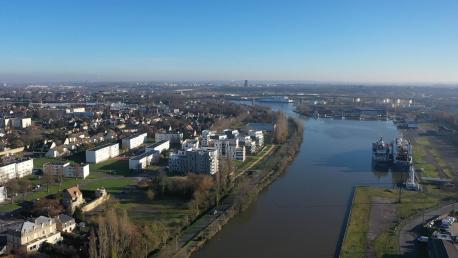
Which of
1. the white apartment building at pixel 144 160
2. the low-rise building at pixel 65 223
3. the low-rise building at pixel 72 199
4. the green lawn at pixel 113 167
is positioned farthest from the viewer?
the white apartment building at pixel 144 160

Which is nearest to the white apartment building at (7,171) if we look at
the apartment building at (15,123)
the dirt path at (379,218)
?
the dirt path at (379,218)

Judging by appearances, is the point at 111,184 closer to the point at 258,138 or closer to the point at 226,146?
the point at 226,146

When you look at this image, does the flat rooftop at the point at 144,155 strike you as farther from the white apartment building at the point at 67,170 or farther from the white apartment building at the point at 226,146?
the white apartment building at the point at 226,146

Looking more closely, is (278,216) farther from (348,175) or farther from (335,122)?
(335,122)

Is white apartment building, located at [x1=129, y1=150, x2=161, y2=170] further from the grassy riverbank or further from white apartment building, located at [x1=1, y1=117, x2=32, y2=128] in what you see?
white apartment building, located at [x1=1, y1=117, x2=32, y2=128]

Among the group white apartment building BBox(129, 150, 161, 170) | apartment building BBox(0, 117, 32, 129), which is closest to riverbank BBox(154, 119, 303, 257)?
white apartment building BBox(129, 150, 161, 170)

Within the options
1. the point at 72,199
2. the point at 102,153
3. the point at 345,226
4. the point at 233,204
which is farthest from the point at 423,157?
the point at 72,199
